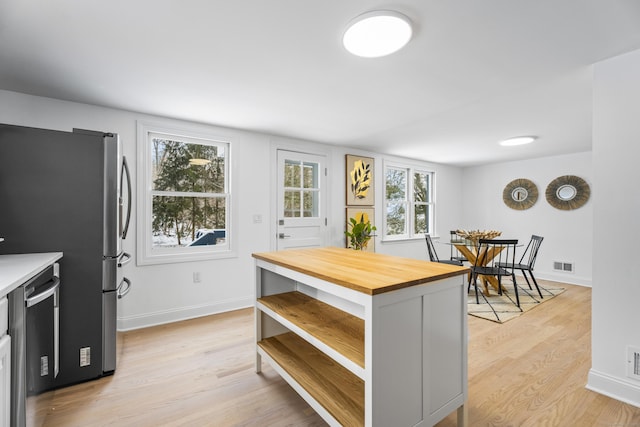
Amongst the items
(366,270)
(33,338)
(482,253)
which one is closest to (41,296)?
(33,338)

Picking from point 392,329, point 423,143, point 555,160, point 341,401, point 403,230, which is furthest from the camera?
point 403,230

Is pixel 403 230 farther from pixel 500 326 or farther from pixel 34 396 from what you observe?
pixel 34 396

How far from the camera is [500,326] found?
10.5 ft

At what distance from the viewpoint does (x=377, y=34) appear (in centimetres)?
173

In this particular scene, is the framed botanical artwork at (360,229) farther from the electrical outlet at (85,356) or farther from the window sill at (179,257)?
the electrical outlet at (85,356)

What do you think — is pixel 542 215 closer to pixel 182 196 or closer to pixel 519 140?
pixel 519 140

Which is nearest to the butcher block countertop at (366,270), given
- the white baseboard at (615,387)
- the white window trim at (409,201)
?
the white baseboard at (615,387)

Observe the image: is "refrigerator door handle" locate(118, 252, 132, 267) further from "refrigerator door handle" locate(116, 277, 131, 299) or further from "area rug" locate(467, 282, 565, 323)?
"area rug" locate(467, 282, 565, 323)

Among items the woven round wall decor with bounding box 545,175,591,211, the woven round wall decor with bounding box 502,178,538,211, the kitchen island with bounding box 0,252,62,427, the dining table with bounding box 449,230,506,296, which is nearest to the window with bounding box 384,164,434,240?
the dining table with bounding box 449,230,506,296

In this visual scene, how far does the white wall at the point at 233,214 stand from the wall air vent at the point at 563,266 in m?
4.03

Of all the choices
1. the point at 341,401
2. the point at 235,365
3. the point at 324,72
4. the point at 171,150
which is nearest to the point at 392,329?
the point at 341,401

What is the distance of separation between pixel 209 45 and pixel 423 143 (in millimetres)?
3539

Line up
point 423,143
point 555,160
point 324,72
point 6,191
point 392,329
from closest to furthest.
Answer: point 392,329, point 6,191, point 324,72, point 423,143, point 555,160

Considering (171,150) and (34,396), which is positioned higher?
(171,150)
